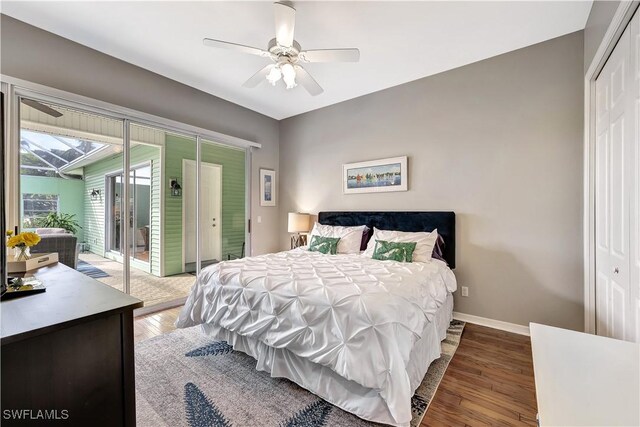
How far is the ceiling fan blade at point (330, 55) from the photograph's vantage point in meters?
2.22

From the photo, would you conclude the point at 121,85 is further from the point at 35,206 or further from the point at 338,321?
the point at 338,321

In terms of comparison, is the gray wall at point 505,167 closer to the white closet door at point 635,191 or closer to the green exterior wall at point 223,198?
the white closet door at point 635,191

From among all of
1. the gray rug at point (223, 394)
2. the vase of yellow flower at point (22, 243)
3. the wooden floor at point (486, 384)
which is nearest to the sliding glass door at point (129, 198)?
the wooden floor at point (486, 384)

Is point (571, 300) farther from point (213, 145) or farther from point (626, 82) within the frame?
point (213, 145)

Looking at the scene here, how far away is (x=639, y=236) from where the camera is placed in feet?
4.69

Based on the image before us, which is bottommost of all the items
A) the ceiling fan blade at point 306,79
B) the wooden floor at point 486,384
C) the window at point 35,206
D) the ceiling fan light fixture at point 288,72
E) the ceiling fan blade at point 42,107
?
the wooden floor at point 486,384

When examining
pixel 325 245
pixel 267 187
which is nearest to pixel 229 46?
pixel 325 245

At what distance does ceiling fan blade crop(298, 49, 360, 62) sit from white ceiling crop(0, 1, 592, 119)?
1.14ft

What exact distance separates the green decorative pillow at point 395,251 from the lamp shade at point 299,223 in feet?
5.05

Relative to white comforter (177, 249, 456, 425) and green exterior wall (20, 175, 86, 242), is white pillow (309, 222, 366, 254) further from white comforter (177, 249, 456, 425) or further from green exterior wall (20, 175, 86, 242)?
green exterior wall (20, 175, 86, 242)

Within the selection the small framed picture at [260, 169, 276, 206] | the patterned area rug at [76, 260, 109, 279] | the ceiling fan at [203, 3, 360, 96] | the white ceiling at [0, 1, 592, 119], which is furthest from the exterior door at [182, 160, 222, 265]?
the ceiling fan at [203, 3, 360, 96]

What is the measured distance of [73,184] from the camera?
9.66 feet

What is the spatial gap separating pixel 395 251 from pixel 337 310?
1427mm

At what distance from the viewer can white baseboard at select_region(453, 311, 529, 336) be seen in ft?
9.19
